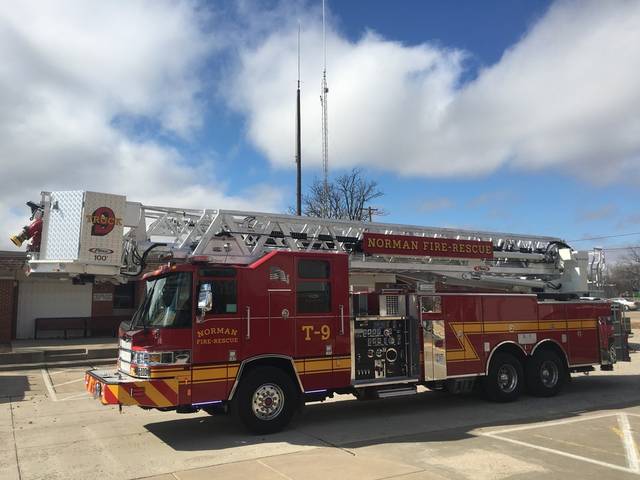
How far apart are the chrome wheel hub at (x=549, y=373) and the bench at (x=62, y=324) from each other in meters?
18.6

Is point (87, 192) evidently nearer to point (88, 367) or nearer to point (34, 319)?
point (88, 367)

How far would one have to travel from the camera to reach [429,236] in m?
11.6

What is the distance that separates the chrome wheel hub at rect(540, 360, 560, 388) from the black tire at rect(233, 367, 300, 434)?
5.69 m

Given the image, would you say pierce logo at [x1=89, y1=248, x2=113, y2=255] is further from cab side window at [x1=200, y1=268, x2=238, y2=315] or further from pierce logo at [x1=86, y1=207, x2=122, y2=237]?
cab side window at [x1=200, y1=268, x2=238, y2=315]

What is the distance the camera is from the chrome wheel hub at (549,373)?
11258 millimetres

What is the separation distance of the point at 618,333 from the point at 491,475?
8.29m

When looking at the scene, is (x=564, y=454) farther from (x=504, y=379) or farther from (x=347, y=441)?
(x=504, y=379)

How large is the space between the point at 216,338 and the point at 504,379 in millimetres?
5970

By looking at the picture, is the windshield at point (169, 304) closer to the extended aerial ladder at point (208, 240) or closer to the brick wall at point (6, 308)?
the extended aerial ladder at point (208, 240)

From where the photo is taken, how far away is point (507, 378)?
1081cm

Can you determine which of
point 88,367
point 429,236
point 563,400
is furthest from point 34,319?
point 563,400

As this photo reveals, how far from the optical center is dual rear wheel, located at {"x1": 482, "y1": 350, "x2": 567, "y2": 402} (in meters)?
10.5

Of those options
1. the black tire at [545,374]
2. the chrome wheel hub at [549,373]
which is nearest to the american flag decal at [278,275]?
the black tire at [545,374]

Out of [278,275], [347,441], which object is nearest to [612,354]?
[347,441]
